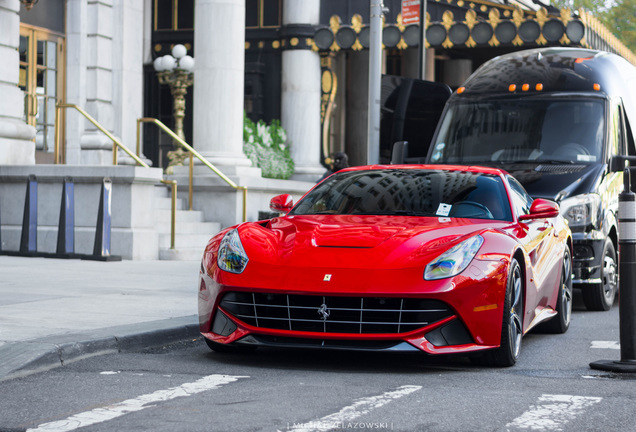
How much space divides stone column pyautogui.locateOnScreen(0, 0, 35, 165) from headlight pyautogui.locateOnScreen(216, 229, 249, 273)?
11111 mm

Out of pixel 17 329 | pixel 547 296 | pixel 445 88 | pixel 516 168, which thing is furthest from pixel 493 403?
pixel 445 88

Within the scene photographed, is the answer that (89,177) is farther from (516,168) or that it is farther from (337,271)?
(337,271)

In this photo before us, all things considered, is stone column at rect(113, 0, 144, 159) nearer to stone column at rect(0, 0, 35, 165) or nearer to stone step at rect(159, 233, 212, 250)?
stone column at rect(0, 0, 35, 165)

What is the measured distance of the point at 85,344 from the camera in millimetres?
7168

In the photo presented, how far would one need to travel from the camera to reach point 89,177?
16359mm

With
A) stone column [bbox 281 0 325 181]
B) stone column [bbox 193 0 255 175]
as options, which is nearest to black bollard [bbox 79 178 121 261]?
stone column [bbox 193 0 255 175]

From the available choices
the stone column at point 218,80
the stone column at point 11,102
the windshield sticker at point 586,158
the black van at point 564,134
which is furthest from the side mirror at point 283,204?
the stone column at point 218,80

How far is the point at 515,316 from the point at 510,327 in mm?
220

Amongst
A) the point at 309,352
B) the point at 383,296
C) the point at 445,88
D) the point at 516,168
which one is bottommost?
the point at 309,352

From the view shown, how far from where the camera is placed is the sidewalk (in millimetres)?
6934

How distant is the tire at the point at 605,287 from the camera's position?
37.4 feet

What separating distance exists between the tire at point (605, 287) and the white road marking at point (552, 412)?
560cm

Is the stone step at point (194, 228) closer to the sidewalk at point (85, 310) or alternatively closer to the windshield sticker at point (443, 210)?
the sidewalk at point (85, 310)

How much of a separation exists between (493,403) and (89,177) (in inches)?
456
